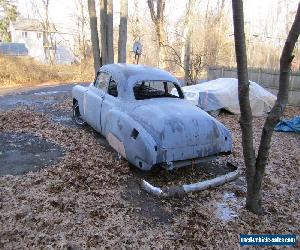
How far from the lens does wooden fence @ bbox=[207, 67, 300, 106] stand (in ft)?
46.8

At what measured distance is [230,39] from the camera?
29.6 m

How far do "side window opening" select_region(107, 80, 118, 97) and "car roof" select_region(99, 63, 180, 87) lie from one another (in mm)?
156

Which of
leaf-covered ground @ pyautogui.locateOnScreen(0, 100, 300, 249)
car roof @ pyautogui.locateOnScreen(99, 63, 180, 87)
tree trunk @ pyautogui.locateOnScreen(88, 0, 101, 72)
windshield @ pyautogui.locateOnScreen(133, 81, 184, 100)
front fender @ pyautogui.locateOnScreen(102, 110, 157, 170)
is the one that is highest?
tree trunk @ pyautogui.locateOnScreen(88, 0, 101, 72)

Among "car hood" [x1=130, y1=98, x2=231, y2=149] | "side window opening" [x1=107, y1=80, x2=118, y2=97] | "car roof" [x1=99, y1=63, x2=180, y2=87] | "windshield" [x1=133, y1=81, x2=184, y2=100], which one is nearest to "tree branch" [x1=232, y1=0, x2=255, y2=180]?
"car hood" [x1=130, y1=98, x2=231, y2=149]

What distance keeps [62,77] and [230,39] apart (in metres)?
15.8

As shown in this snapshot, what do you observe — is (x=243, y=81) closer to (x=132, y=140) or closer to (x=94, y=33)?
(x=132, y=140)

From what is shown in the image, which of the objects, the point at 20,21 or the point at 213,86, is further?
the point at 20,21

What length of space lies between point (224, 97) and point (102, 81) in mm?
5139

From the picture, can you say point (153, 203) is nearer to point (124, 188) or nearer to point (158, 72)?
point (124, 188)

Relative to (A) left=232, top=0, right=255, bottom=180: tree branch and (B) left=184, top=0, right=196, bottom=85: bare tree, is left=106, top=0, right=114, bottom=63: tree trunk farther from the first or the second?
(A) left=232, top=0, right=255, bottom=180: tree branch

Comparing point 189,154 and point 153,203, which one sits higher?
point 189,154

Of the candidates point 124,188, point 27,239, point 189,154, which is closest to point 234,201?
point 189,154

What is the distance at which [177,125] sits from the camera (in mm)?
5418

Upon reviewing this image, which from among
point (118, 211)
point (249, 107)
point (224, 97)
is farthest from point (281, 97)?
point (224, 97)
